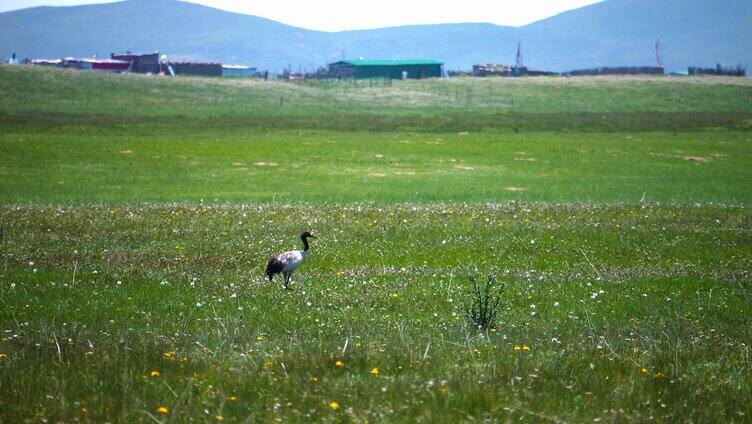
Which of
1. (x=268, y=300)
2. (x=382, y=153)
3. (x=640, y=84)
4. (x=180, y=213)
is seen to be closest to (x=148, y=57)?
(x=640, y=84)

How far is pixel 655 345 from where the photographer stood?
40.9 feet

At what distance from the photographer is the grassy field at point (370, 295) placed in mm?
9539

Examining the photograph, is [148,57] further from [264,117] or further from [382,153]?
[382,153]

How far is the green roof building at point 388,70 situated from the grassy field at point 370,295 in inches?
4542

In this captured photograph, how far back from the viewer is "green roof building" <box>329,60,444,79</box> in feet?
556

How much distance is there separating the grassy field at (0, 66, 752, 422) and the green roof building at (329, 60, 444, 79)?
115 meters

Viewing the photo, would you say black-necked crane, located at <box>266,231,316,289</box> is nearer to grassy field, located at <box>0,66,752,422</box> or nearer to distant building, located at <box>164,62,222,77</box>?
grassy field, located at <box>0,66,752,422</box>

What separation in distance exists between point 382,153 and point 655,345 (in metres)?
49.6

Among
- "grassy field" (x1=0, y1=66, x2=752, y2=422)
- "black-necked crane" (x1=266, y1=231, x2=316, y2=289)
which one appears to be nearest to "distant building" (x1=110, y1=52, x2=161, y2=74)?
"grassy field" (x1=0, y1=66, x2=752, y2=422)

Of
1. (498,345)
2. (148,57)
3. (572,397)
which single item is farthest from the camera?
(148,57)

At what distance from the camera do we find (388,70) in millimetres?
171125

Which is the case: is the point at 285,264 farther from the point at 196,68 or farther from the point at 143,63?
the point at 143,63

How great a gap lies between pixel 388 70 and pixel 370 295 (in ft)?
514

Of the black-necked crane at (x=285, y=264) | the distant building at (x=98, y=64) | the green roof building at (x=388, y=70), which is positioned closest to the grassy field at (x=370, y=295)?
the black-necked crane at (x=285, y=264)
